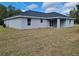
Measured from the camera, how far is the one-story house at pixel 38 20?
5828 millimetres

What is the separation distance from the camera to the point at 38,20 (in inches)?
233

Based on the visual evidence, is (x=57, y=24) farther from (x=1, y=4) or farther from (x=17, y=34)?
(x=1, y=4)

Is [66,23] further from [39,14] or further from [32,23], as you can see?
[32,23]

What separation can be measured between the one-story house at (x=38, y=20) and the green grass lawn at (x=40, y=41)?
0.17 m

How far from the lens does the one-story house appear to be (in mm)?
5828

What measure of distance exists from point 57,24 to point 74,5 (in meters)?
0.82

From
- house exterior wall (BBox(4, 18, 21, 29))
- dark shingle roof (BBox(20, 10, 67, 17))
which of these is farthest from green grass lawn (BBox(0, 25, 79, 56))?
dark shingle roof (BBox(20, 10, 67, 17))

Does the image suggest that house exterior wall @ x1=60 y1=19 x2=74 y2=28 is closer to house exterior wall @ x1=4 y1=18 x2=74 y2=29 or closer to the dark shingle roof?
house exterior wall @ x1=4 y1=18 x2=74 y2=29

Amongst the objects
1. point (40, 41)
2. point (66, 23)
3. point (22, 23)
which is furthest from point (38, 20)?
point (66, 23)

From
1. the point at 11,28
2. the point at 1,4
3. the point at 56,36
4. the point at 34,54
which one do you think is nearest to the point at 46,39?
the point at 56,36

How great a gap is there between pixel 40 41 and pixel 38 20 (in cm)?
69

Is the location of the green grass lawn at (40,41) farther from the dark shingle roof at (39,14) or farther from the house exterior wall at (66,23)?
the dark shingle roof at (39,14)

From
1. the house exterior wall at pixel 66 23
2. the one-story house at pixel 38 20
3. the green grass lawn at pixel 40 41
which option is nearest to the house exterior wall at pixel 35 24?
the one-story house at pixel 38 20

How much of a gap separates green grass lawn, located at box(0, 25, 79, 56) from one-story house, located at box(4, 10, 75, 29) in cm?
17
